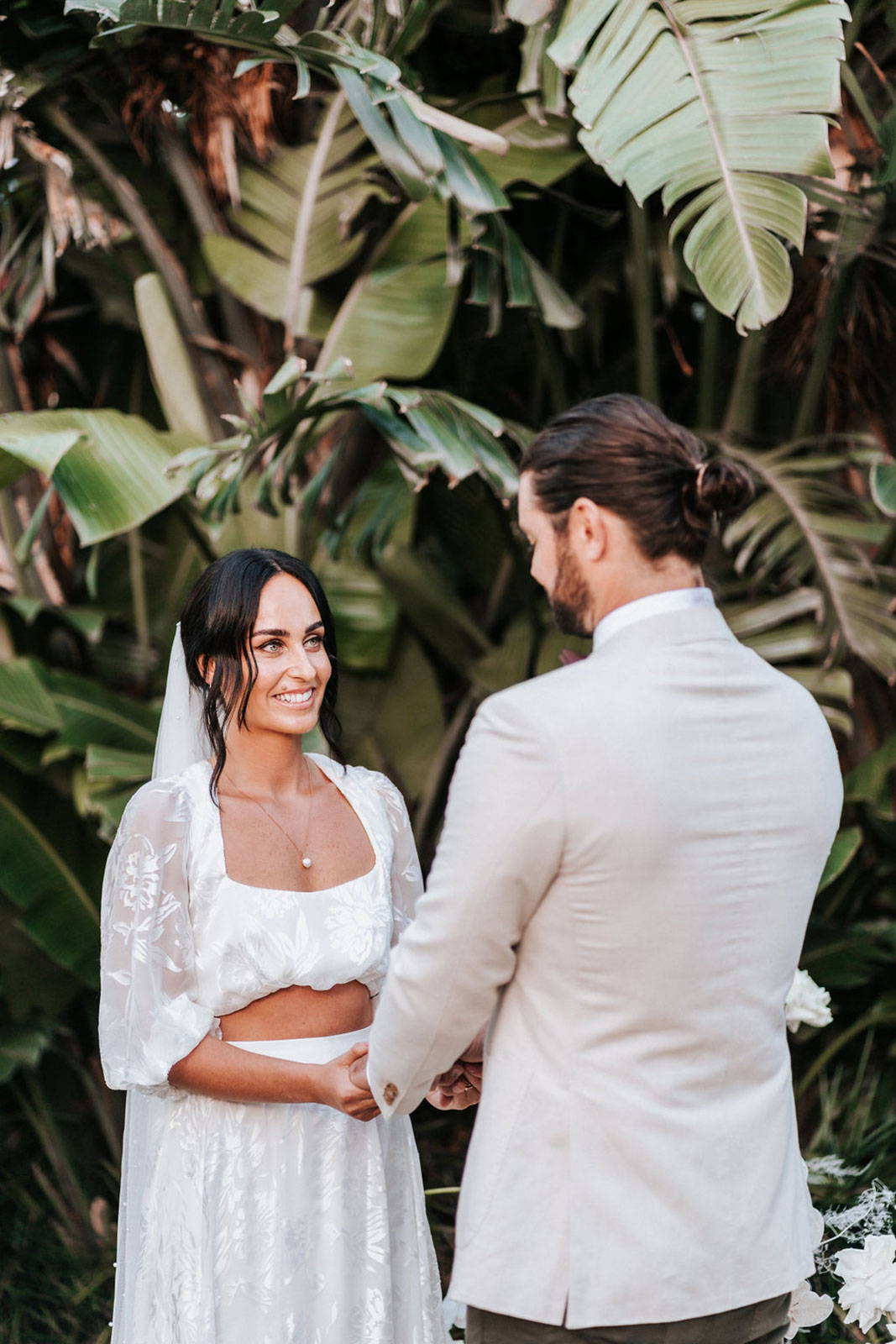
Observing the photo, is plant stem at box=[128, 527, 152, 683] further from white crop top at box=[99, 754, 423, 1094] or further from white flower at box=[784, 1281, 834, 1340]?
white flower at box=[784, 1281, 834, 1340]

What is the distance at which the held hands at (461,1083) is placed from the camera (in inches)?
86.4

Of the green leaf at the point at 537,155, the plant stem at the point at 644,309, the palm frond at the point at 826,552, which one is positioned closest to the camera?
the palm frond at the point at 826,552

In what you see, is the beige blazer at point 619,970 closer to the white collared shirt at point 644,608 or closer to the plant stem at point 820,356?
the white collared shirt at point 644,608

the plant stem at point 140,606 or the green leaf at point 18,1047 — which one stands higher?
the plant stem at point 140,606

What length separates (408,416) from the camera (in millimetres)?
3686

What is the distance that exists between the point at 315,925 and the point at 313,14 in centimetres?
371

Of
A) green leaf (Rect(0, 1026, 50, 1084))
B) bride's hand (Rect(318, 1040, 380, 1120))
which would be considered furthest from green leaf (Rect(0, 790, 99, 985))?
bride's hand (Rect(318, 1040, 380, 1120))

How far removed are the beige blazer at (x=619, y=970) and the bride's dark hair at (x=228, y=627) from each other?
808 millimetres

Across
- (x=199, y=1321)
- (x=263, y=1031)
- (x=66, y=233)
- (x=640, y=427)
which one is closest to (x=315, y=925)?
(x=263, y=1031)

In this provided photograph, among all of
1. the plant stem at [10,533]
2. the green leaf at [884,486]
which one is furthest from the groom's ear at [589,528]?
the plant stem at [10,533]

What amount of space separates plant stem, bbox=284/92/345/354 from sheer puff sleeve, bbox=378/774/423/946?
7.74 ft

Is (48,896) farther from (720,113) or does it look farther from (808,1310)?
(720,113)

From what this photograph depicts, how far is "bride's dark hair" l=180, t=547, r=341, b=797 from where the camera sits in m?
2.42

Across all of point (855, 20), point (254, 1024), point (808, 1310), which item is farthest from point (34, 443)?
point (855, 20)
